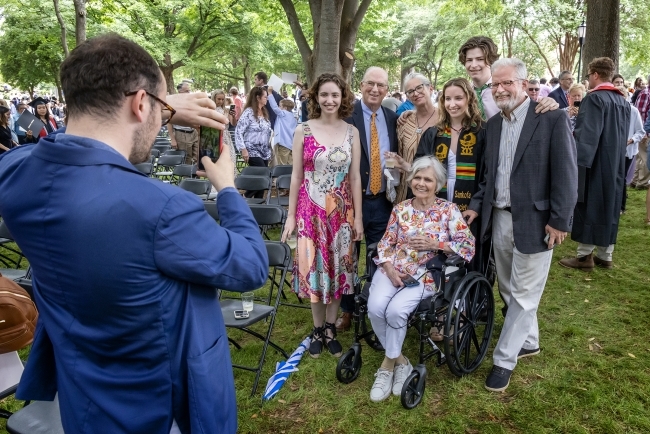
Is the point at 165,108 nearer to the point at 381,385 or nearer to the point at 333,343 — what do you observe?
the point at 381,385

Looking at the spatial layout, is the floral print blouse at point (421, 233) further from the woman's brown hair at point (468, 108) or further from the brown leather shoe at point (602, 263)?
the brown leather shoe at point (602, 263)

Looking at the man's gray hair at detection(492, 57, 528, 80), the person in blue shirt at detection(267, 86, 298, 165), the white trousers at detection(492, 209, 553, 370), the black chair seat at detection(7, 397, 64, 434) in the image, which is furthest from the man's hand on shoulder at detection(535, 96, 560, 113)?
the person in blue shirt at detection(267, 86, 298, 165)

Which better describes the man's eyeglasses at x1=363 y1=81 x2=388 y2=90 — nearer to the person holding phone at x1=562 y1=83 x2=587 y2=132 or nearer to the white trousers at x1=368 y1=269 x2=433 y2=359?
the white trousers at x1=368 y1=269 x2=433 y2=359

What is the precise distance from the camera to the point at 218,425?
4.47 ft

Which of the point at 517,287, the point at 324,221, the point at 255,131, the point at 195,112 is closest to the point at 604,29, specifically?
the point at 255,131

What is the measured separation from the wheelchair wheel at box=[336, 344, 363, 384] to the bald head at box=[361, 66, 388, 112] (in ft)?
5.93

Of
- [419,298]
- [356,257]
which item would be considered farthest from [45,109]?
[419,298]

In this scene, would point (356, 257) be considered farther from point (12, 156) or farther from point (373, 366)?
point (12, 156)

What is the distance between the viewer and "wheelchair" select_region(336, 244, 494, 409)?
9.85 feet

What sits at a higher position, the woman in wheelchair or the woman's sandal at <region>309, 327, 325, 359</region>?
the woman in wheelchair

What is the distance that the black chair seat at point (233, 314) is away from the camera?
316 centimetres

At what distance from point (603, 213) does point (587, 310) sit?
Result: 1.18 meters

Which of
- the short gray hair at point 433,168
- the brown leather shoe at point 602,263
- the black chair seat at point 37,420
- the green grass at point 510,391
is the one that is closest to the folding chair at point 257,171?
the green grass at point 510,391

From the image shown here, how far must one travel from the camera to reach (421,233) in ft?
11.0
